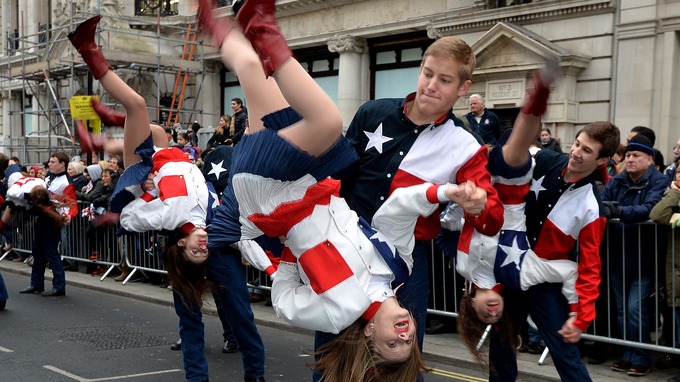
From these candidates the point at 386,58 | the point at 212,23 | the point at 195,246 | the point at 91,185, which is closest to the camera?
the point at 212,23

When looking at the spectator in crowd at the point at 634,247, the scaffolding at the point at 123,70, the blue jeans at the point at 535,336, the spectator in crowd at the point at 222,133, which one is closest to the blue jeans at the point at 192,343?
the blue jeans at the point at 535,336

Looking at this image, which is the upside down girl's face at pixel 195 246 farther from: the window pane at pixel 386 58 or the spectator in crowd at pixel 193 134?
the window pane at pixel 386 58

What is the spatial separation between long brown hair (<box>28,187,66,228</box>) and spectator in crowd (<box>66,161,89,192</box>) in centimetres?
289

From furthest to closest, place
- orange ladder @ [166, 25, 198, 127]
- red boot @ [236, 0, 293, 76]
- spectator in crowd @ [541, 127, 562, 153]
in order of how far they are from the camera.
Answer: orange ladder @ [166, 25, 198, 127] < spectator in crowd @ [541, 127, 562, 153] < red boot @ [236, 0, 293, 76]

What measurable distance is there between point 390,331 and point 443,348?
4686mm

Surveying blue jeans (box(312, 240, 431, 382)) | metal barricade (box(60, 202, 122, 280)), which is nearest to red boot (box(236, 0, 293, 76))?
blue jeans (box(312, 240, 431, 382))

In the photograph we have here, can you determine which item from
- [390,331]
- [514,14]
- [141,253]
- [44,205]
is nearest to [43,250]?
[44,205]

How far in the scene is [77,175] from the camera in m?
13.2

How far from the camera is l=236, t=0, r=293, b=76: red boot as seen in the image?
2.23 meters

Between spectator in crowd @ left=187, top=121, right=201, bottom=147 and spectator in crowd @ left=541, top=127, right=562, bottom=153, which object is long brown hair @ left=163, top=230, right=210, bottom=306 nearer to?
spectator in crowd @ left=541, top=127, right=562, bottom=153

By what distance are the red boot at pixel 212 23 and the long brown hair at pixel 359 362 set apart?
3.79ft

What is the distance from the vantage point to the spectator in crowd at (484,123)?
8.28m

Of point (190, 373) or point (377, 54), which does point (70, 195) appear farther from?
point (377, 54)

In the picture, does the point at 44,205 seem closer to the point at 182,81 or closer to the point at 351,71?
the point at 351,71
